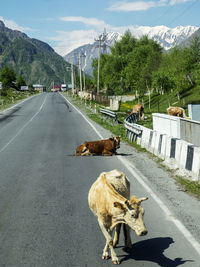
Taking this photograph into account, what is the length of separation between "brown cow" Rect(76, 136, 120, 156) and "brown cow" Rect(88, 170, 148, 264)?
907 centimetres

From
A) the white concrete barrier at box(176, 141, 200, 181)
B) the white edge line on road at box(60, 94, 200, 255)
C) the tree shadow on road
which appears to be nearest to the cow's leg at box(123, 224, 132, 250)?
the tree shadow on road

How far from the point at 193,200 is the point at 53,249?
4.17 m

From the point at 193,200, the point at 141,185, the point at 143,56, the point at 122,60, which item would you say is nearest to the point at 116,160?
the point at 141,185

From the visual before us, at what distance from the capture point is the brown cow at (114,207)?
15.9 feet

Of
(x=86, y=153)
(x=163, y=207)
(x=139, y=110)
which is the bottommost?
(x=139, y=110)

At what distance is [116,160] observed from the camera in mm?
14664

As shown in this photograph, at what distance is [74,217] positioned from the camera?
7.81 m

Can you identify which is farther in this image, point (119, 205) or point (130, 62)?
point (130, 62)

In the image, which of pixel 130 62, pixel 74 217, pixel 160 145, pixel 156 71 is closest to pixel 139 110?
pixel 160 145

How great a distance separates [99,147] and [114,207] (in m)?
10.2

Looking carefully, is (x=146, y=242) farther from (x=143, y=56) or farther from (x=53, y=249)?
(x=143, y=56)

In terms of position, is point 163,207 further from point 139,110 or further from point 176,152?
point 139,110

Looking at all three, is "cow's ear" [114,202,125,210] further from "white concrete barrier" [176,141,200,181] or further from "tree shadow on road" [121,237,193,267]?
"white concrete barrier" [176,141,200,181]

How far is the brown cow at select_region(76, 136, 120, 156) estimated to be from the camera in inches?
607
